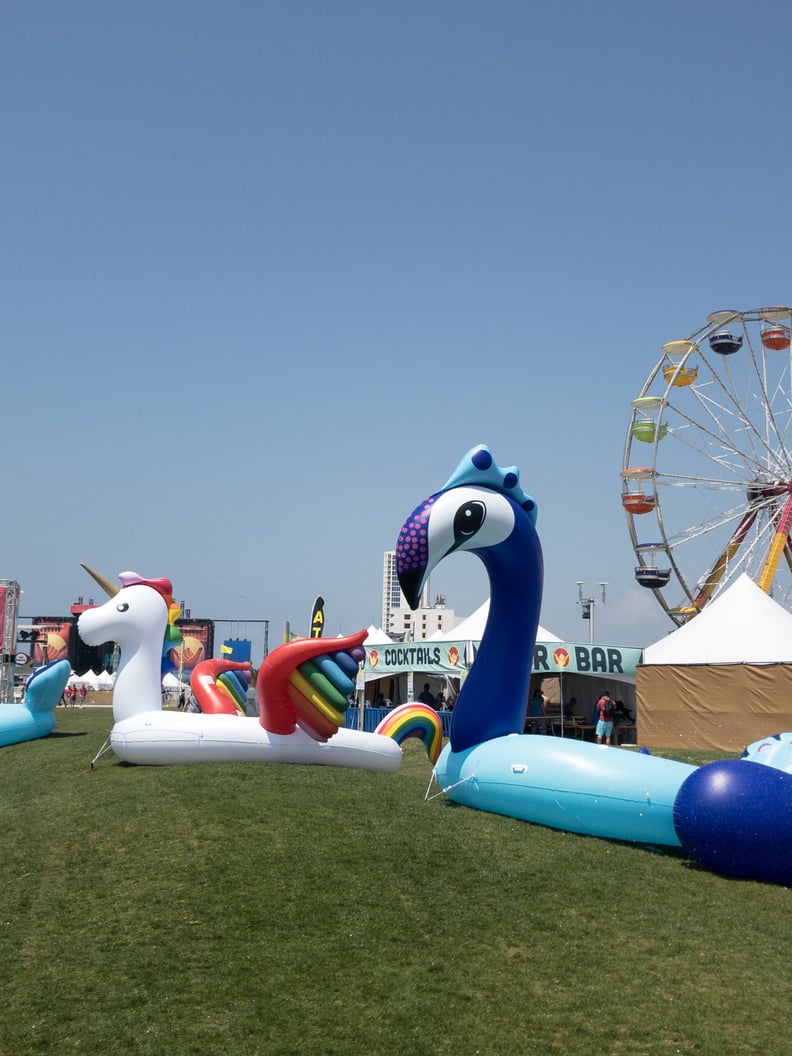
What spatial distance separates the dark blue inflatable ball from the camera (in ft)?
27.5

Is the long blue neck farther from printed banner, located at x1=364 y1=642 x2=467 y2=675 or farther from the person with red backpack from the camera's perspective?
printed banner, located at x1=364 y1=642 x2=467 y2=675

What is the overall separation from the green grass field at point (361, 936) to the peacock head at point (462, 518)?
270 cm

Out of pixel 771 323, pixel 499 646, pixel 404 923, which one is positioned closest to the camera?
pixel 404 923

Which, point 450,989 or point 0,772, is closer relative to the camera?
point 450,989

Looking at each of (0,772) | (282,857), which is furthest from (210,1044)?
(0,772)

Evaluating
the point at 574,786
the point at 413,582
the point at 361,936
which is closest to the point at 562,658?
the point at 413,582

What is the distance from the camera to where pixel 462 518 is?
429 inches

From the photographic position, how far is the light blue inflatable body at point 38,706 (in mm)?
20672

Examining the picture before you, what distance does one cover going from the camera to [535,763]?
10508mm

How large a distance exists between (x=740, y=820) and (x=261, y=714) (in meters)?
6.76

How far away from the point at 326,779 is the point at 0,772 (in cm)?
650

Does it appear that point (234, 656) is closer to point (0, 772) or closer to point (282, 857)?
point (0, 772)

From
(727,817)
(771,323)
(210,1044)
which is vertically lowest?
(210,1044)

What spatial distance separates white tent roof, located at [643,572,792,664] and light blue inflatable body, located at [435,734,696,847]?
11319 millimetres
